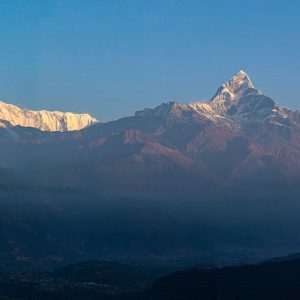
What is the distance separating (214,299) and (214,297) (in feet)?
3.72

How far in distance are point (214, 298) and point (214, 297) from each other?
0.75m

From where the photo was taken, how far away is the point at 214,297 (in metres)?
139

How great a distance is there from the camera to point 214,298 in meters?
139

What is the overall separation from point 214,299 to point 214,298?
384mm

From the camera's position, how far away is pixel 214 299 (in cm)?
13825
